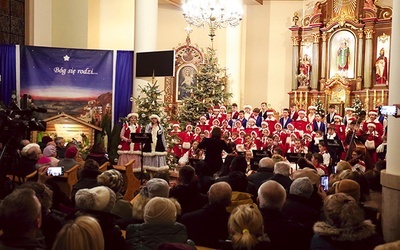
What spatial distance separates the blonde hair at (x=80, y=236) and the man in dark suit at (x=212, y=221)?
2.01 m

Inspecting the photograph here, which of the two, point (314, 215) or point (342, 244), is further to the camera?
point (314, 215)

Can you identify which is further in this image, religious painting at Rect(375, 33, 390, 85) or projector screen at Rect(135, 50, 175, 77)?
religious painting at Rect(375, 33, 390, 85)

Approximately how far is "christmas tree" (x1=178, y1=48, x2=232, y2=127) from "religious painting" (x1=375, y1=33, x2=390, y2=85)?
5.22 m

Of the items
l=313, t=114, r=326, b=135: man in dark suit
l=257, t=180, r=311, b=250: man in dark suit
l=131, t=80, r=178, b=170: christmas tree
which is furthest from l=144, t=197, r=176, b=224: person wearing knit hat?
l=313, t=114, r=326, b=135: man in dark suit

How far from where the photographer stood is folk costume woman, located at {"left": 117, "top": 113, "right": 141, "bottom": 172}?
1257 cm

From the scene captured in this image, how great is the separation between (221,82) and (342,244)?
16.1 metres

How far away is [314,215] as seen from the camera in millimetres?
5027

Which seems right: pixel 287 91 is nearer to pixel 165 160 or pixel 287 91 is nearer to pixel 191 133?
pixel 191 133

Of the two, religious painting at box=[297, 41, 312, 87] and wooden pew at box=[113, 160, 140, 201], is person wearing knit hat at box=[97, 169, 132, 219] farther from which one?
religious painting at box=[297, 41, 312, 87]

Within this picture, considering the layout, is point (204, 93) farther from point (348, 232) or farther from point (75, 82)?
point (348, 232)

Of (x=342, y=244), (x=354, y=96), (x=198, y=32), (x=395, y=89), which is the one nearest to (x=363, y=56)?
(x=354, y=96)

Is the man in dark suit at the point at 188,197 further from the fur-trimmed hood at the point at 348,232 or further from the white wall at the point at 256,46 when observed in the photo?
the white wall at the point at 256,46

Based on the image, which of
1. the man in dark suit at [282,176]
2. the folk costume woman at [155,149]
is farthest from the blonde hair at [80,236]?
the folk costume woman at [155,149]

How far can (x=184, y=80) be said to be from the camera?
66.7ft
